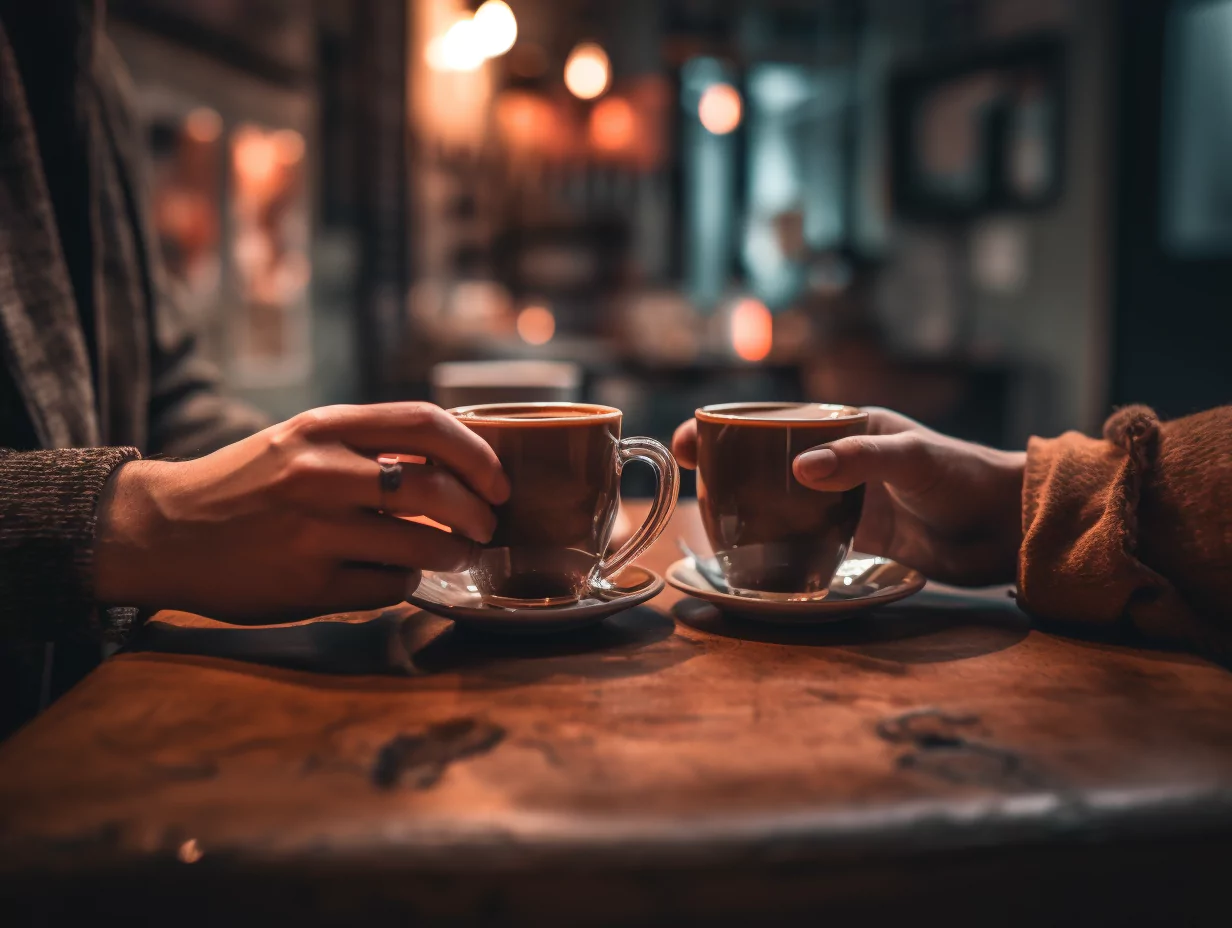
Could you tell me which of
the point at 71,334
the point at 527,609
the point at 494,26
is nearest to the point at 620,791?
the point at 527,609

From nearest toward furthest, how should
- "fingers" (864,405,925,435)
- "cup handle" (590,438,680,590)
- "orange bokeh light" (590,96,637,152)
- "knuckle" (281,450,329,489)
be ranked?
"knuckle" (281,450,329,489)
"cup handle" (590,438,680,590)
"fingers" (864,405,925,435)
"orange bokeh light" (590,96,637,152)

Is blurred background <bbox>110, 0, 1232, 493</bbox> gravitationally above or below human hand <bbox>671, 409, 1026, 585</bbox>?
above

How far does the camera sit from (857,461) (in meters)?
0.69

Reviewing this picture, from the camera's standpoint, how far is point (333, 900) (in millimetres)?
388

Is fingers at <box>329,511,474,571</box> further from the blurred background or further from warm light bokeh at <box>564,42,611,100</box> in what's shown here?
warm light bokeh at <box>564,42,611,100</box>

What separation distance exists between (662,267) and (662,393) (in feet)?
11.8

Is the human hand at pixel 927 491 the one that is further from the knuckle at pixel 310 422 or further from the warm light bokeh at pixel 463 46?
the warm light bokeh at pixel 463 46

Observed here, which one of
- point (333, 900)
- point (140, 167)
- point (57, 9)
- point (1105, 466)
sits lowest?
point (333, 900)

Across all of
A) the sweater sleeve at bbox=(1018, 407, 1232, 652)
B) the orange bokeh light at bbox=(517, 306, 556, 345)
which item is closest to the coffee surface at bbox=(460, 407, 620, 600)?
the sweater sleeve at bbox=(1018, 407, 1232, 652)

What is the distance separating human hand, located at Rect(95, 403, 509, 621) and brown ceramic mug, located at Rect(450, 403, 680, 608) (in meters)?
0.02

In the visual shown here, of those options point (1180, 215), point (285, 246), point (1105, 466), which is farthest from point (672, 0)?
point (1105, 466)

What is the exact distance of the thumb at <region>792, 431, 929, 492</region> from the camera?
0.68 m

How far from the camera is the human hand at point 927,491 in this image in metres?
0.70

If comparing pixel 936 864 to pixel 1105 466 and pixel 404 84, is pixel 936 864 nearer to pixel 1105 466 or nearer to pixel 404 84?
pixel 1105 466
